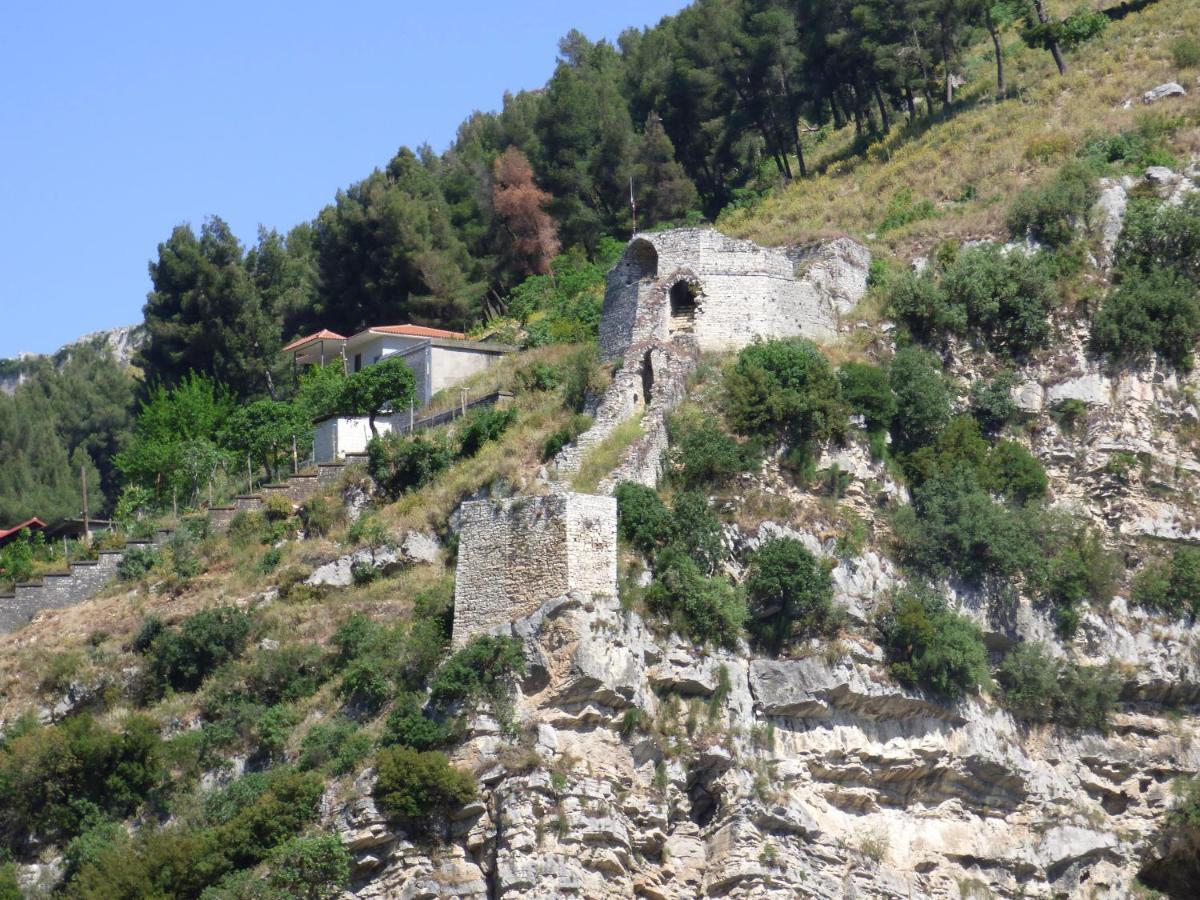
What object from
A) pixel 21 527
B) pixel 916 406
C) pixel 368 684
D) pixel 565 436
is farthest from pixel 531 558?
pixel 21 527

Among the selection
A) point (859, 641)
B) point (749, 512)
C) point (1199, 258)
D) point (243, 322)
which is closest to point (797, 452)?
point (749, 512)

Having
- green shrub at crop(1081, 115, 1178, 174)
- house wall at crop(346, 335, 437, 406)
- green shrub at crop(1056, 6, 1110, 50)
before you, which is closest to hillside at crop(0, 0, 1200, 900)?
green shrub at crop(1081, 115, 1178, 174)

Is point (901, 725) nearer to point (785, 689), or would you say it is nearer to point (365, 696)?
point (785, 689)

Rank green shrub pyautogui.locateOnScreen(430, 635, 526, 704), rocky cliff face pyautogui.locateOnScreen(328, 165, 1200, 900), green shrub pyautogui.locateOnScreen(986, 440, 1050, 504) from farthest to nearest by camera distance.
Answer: green shrub pyautogui.locateOnScreen(986, 440, 1050, 504) < green shrub pyautogui.locateOnScreen(430, 635, 526, 704) < rocky cliff face pyautogui.locateOnScreen(328, 165, 1200, 900)

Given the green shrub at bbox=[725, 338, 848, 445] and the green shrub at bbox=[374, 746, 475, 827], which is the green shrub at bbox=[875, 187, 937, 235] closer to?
the green shrub at bbox=[725, 338, 848, 445]

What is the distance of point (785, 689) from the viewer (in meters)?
34.8

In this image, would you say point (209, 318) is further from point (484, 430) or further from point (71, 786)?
point (71, 786)

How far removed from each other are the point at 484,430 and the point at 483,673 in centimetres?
1003

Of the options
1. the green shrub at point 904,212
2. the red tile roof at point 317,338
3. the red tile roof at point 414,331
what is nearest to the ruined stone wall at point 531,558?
the green shrub at point 904,212

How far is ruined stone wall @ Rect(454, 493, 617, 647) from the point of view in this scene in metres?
34.5

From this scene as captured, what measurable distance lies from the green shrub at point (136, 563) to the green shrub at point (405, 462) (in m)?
4.90

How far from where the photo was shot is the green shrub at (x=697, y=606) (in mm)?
34969

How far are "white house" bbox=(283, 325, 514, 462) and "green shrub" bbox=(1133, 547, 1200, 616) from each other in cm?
1665

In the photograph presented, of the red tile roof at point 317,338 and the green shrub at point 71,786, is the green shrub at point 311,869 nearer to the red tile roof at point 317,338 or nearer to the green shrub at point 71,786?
the green shrub at point 71,786
